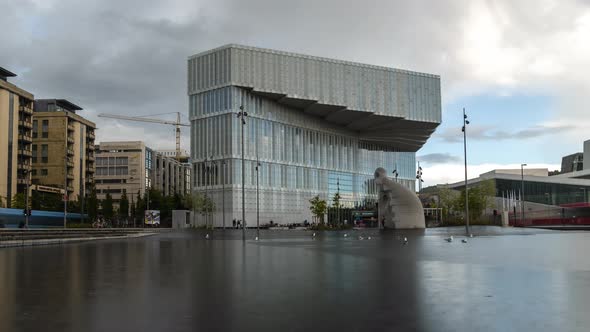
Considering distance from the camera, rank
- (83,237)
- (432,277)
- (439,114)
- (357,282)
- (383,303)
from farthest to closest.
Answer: (439,114) → (83,237) → (432,277) → (357,282) → (383,303)

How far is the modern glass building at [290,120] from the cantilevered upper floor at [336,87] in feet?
0.64

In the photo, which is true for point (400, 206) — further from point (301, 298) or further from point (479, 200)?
point (301, 298)

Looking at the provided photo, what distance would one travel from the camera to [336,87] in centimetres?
10688

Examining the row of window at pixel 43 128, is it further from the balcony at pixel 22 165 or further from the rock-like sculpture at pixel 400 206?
the rock-like sculpture at pixel 400 206

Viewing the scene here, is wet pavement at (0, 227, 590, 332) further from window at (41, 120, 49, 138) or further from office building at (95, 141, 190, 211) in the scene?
office building at (95, 141, 190, 211)

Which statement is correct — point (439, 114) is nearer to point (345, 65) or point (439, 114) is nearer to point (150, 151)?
point (345, 65)

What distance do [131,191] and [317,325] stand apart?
142m

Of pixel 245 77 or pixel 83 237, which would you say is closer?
pixel 83 237

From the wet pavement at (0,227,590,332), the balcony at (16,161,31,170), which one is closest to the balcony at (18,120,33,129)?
the balcony at (16,161,31,170)

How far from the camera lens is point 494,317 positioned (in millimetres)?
7805

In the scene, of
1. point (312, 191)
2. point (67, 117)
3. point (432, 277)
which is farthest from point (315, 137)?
point (432, 277)

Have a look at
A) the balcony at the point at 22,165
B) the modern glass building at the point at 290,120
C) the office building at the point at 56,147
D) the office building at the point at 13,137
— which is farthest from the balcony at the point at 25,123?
the modern glass building at the point at 290,120

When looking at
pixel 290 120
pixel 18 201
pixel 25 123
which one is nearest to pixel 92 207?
pixel 18 201

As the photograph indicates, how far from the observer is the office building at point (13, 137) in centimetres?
8231
